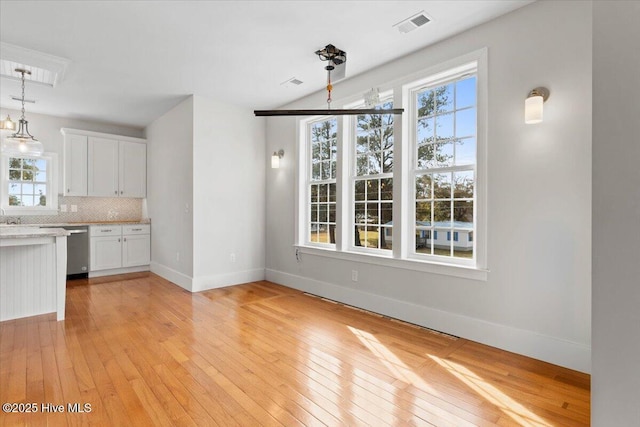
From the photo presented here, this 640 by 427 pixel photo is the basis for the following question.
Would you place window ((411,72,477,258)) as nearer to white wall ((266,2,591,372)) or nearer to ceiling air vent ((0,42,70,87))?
white wall ((266,2,591,372))

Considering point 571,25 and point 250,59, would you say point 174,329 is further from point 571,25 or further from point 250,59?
point 571,25

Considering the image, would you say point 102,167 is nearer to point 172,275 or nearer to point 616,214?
point 172,275

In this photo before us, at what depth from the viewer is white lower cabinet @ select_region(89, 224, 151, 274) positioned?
5.74m

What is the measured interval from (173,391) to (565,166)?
130 inches

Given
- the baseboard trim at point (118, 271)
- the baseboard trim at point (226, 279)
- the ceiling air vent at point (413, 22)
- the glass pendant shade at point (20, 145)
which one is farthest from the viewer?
the baseboard trim at point (118, 271)

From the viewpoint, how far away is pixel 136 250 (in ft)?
20.2

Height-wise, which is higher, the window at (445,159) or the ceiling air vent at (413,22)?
→ the ceiling air vent at (413,22)

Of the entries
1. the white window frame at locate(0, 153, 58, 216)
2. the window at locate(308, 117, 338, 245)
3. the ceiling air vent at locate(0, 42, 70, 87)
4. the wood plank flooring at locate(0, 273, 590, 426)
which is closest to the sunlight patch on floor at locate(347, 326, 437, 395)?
the wood plank flooring at locate(0, 273, 590, 426)

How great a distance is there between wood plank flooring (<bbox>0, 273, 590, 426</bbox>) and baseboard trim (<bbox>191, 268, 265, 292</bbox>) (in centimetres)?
110

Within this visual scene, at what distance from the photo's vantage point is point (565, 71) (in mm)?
2488

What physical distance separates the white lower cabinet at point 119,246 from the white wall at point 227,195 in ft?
7.01

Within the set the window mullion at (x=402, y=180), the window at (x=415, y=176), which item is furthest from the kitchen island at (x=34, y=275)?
the window mullion at (x=402, y=180)

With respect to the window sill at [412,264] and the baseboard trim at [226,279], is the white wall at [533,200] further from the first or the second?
the baseboard trim at [226,279]

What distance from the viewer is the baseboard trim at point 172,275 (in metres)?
4.92
